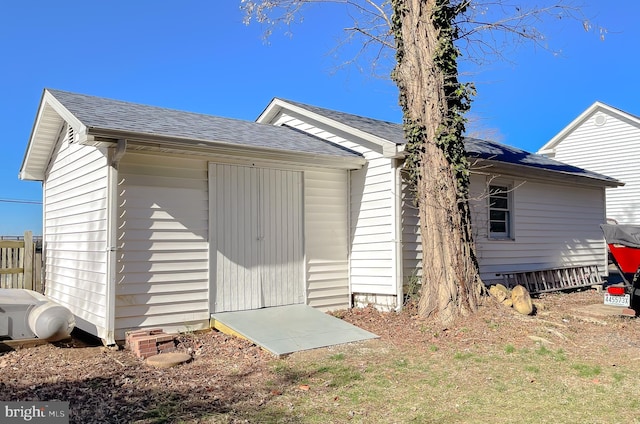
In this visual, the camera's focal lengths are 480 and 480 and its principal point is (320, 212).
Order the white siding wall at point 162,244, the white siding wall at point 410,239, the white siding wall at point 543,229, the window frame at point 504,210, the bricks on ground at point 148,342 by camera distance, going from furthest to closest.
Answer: the window frame at point 504,210 < the white siding wall at point 543,229 < the white siding wall at point 410,239 < the white siding wall at point 162,244 < the bricks on ground at point 148,342

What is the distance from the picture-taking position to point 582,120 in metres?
21.0

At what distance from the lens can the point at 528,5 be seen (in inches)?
327

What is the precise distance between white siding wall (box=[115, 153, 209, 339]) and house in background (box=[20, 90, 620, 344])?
0.02m

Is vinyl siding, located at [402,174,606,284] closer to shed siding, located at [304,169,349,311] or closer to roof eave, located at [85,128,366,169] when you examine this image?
shed siding, located at [304,169,349,311]

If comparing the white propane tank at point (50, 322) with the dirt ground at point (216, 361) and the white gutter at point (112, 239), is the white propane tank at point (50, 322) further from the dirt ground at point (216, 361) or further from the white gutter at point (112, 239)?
the white gutter at point (112, 239)

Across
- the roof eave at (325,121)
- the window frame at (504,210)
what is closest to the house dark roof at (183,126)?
the roof eave at (325,121)

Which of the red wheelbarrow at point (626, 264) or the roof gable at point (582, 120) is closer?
the red wheelbarrow at point (626, 264)

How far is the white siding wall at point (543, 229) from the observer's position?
1000 centimetres

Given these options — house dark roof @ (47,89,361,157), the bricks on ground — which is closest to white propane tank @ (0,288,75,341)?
the bricks on ground

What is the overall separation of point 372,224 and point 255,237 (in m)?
2.14

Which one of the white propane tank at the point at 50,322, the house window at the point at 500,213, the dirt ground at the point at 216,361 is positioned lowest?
the dirt ground at the point at 216,361

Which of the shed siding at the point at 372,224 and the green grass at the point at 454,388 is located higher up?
the shed siding at the point at 372,224

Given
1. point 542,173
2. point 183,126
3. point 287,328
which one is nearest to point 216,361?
point 287,328

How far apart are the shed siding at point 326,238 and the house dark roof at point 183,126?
0.59 metres
